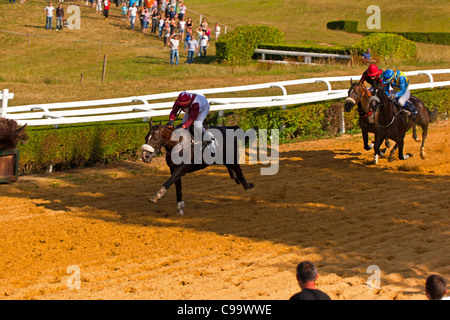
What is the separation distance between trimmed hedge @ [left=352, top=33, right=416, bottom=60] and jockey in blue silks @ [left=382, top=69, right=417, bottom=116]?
12.7m

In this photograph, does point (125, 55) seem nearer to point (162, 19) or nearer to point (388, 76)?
point (162, 19)

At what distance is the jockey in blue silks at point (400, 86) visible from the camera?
1165 centimetres

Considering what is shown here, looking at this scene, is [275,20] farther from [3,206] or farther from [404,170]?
[3,206]

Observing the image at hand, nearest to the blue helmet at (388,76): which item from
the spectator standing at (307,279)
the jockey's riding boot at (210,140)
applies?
the jockey's riding boot at (210,140)

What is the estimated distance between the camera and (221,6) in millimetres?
49594

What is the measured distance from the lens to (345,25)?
128 feet

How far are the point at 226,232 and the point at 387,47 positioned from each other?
19.0 m

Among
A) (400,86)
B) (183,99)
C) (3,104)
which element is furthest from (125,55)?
(183,99)

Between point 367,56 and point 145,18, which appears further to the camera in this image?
point 145,18

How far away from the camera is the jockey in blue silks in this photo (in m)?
11.6

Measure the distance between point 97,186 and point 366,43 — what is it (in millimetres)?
17067

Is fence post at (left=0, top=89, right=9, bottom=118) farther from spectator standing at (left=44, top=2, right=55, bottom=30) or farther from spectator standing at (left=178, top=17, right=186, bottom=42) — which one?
spectator standing at (left=44, top=2, right=55, bottom=30)

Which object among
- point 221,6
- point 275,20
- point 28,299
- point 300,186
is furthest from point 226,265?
point 221,6

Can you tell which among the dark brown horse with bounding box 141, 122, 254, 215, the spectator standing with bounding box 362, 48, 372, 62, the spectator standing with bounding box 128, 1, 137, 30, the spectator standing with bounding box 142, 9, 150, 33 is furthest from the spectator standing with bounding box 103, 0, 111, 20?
the dark brown horse with bounding box 141, 122, 254, 215
